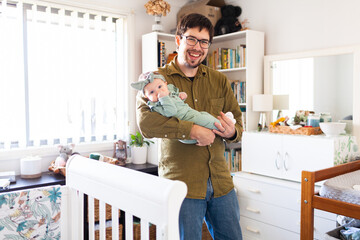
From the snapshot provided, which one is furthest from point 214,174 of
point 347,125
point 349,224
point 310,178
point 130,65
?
point 130,65

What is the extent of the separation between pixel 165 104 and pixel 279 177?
170 centimetres

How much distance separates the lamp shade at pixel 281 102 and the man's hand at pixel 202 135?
1.81 meters

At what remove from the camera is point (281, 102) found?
3.12m

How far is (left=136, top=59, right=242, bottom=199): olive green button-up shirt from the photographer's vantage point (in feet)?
4.74

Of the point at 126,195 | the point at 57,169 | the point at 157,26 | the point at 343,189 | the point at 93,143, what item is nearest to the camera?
the point at 126,195

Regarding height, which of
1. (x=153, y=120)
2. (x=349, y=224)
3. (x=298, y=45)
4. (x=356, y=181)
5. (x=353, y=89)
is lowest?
(x=349, y=224)

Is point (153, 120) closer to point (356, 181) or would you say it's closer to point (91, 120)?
point (356, 181)

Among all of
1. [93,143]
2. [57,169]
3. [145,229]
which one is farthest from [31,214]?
[93,143]

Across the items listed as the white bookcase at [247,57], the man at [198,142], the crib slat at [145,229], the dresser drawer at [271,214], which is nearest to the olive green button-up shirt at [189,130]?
the man at [198,142]

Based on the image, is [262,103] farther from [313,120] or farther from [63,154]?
[63,154]

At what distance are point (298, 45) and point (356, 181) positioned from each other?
143 cm

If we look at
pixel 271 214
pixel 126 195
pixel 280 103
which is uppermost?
pixel 280 103

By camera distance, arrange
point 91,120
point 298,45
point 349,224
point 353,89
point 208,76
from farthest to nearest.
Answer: point 91,120 < point 298,45 < point 353,89 < point 349,224 < point 208,76

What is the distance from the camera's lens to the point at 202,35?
1502mm
